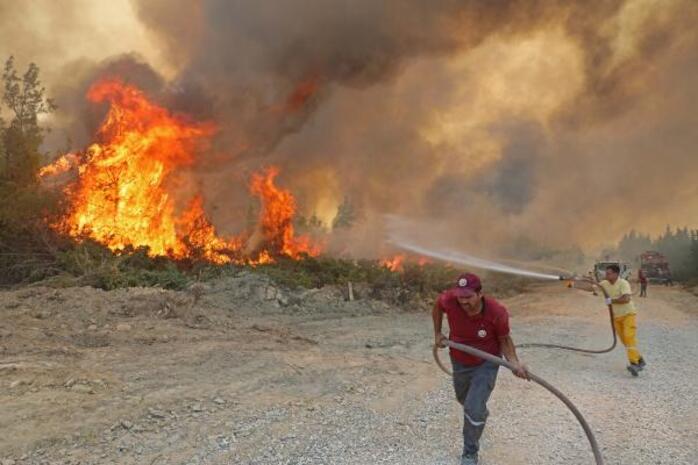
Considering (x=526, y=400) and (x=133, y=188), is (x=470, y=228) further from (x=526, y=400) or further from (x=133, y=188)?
(x=526, y=400)

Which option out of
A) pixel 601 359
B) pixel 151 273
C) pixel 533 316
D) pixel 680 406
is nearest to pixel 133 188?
pixel 151 273

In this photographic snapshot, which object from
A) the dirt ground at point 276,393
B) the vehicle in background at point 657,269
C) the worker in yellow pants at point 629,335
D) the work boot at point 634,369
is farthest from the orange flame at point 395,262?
the vehicle in background at point 657,269

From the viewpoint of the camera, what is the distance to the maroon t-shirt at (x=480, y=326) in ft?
15.2

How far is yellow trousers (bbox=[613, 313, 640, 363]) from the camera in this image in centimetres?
826

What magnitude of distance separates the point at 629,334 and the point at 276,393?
5.63m

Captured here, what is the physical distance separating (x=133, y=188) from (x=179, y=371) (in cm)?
1239

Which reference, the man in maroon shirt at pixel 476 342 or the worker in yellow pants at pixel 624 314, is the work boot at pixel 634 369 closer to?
the worker in yellow pants at pixel 624 314

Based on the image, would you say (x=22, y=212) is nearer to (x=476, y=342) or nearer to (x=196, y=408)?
(x=196, y=408)

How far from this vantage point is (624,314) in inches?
334

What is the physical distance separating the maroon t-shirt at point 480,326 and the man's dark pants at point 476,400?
0.09m

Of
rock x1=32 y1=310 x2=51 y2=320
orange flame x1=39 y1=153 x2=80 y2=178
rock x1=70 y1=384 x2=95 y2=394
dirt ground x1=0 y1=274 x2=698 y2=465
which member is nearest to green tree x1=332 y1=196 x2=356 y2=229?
orange flame x1=39 y1=153 x2=80 y2=178

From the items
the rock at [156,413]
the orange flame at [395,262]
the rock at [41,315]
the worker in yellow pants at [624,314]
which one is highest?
the orange flame at [395,262]

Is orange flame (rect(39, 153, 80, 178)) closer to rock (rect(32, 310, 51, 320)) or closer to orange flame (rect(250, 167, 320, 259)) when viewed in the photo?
orange flame (rect(250, 167, 320, 259))

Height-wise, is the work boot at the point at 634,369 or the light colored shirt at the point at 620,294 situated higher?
the light colored shirt at the point at 620,294
